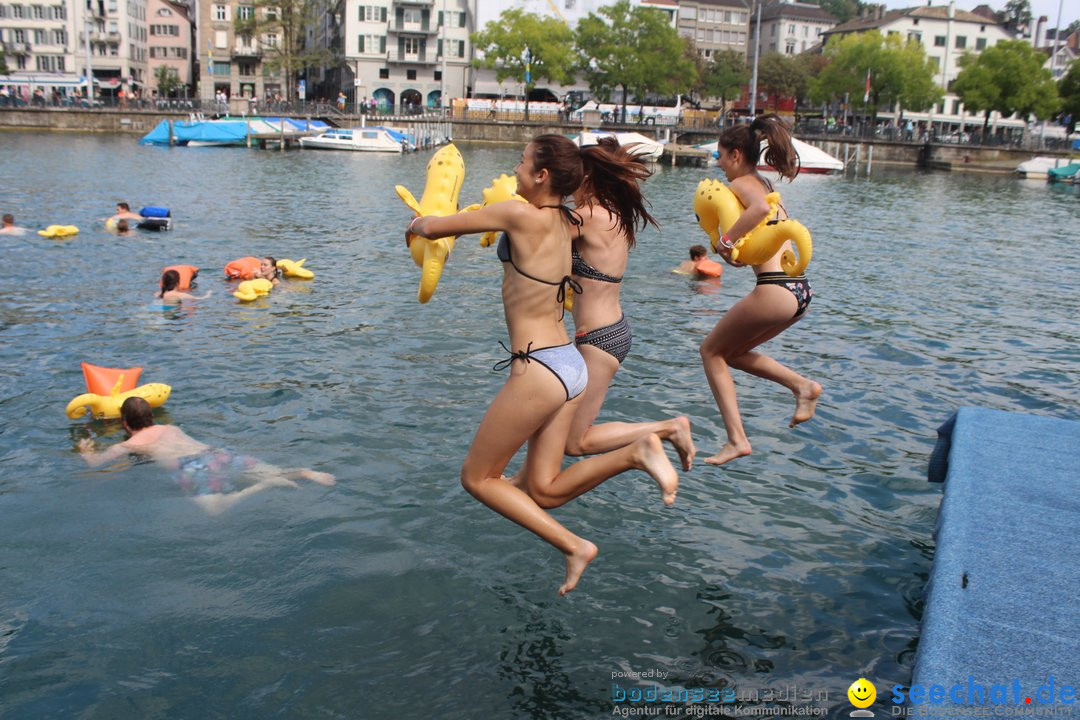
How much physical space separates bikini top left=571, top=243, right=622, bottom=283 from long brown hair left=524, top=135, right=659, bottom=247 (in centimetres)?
35

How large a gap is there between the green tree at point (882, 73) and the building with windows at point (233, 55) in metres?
65.0

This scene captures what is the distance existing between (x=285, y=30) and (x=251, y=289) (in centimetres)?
9624

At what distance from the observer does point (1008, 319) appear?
1914 centimetres

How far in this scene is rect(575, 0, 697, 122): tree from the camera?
328 ft

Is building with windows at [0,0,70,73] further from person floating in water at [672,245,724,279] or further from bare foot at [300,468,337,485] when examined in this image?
bare foot at [300,468,337,485]

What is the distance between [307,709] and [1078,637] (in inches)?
184

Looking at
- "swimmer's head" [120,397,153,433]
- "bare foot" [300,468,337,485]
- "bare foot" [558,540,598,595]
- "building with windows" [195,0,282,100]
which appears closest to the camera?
"bare foot" [558,540,598,595]

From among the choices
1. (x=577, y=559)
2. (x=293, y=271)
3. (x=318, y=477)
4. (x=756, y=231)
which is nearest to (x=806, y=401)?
(x=756, y=231)

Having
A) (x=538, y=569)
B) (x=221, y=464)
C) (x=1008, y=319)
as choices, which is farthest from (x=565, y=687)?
(x=1008, y=319)

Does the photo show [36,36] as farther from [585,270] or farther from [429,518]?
[585,270]

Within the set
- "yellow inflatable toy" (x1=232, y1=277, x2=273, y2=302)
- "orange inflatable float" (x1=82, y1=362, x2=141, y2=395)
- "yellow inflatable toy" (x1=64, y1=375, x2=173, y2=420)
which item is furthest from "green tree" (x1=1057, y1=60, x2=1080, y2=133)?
"yellow inflatable toy" (x1=64, y1=375, x2=173, y2=420)

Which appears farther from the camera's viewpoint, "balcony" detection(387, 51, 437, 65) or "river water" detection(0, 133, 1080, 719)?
"balcony" detection(387, 51, 437, 65)

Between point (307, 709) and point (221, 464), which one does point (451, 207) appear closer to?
point (307, 709)

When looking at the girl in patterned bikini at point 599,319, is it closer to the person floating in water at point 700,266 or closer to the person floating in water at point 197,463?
the person floating in water at point 197,463
